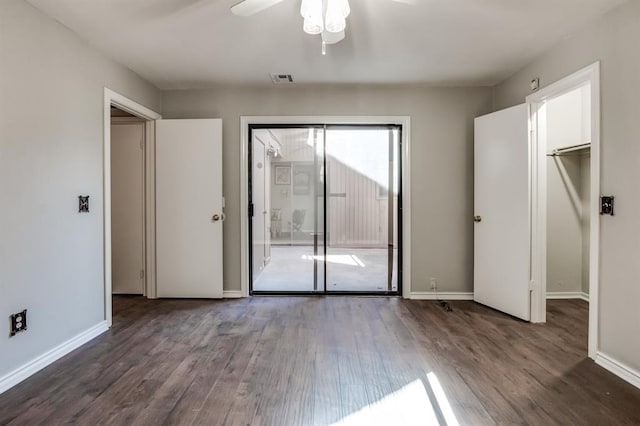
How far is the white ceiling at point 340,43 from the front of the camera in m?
2.20

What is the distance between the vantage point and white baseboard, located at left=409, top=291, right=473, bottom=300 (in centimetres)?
375

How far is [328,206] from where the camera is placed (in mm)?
3896

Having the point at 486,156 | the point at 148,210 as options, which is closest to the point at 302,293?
the point at 148,210

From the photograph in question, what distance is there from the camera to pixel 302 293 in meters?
3.86

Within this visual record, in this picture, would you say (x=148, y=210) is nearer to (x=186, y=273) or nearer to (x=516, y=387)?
(x=186, y=273)

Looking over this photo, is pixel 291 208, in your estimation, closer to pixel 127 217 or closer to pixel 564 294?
pixel 127 217

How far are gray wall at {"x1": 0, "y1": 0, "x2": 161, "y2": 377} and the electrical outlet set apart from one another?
0.11 ft

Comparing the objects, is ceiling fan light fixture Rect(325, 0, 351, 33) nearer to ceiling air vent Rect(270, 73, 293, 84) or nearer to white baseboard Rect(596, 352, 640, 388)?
ceiling air vent Rect(270, 73, 293, 84)

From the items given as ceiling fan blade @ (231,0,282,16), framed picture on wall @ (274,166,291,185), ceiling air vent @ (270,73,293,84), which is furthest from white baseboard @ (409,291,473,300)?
ceiling fan blade @ (231,0,282,16)

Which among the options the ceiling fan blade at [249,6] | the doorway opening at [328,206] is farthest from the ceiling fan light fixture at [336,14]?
the doorway opening at [328,206]

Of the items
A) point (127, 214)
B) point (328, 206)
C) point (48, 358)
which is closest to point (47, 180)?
point (48, 358)

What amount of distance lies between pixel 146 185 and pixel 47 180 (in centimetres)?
148

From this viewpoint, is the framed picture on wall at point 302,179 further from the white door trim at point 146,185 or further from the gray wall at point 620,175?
the gray wall at point 620,175

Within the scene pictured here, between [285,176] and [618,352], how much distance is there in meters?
3.34
